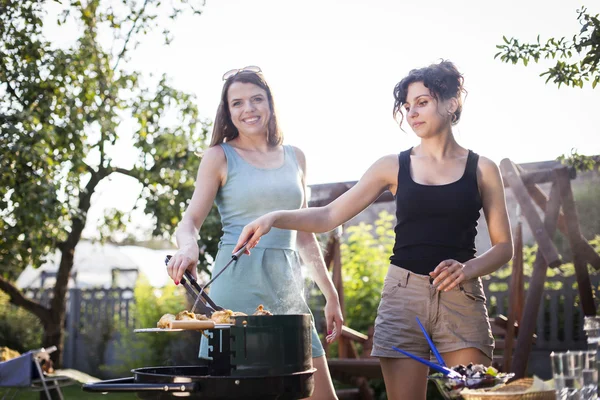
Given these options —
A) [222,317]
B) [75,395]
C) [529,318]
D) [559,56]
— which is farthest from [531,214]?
[75,395]

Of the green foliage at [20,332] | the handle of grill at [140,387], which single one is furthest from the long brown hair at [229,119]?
the green foliage at [20,332]

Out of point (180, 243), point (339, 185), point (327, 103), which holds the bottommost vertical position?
point (180, 243)

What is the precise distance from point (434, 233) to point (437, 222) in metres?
0.04

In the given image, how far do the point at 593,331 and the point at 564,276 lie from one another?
6183mm

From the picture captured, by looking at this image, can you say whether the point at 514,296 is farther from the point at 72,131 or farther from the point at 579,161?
the point at 72,131

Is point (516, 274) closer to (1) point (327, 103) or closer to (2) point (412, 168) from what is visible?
(1) point (327, 103)

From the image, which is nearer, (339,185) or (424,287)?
(424,287)

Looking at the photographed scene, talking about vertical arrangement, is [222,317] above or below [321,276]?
below

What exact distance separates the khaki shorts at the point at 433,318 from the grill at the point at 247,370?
1.65ft

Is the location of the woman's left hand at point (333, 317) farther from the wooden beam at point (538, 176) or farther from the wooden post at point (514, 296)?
the wooden post at point (514, 296)

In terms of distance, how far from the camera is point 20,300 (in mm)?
9070

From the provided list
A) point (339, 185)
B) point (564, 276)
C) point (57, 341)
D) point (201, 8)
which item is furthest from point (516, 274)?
point (57, 341)

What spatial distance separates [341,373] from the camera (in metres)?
6.33

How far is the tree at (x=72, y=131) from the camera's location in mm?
7008
